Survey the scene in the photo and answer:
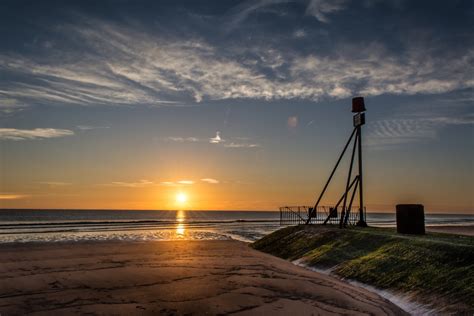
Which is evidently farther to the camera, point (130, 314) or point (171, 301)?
point (171, 301)

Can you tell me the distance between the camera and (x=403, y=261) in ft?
40.2

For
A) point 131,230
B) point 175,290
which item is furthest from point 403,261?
point 131,230

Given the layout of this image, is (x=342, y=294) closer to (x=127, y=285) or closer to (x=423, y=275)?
(x=423, y=275)

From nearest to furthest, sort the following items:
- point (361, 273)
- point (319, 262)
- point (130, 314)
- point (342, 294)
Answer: point (130, 314) → point (342, 294) → point (361, 273) → point (319, 262)

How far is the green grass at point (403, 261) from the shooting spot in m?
9.45

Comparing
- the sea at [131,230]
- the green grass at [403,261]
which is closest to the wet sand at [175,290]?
the green grass at [403,261]

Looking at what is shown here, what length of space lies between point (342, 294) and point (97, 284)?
8149mm

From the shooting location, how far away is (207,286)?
39.1 feet

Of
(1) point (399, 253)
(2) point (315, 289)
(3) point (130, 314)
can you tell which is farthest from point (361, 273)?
(3) point (130, 314)

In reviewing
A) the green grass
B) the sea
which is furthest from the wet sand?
the sea

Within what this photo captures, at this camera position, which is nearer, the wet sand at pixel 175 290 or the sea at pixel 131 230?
the wet sand at pixel 175 290

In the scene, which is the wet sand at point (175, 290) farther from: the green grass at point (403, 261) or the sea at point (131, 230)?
the sea at point (131, 230)

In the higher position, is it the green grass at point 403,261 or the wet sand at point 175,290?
the green grass at point 403,261

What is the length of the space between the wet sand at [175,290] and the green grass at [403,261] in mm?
927
